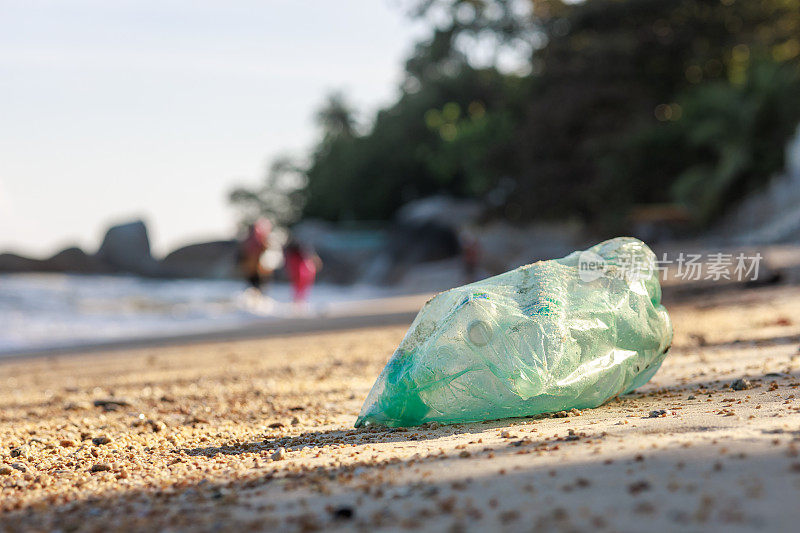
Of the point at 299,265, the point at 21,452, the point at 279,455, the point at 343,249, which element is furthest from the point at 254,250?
the point at 343,249

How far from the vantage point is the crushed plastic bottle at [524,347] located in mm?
2670

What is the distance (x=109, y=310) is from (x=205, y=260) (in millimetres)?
12495

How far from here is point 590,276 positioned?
3.04 meters

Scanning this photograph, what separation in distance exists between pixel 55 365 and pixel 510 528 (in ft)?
21.8

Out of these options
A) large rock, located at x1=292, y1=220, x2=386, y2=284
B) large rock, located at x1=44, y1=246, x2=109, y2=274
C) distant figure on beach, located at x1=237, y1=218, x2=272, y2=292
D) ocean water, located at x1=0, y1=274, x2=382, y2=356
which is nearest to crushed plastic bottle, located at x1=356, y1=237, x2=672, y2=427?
ocean water, located at x1=0, y1=274, x2=382, y2=356

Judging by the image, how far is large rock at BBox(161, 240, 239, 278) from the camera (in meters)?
28.4

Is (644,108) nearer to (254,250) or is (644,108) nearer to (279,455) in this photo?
(254,250)

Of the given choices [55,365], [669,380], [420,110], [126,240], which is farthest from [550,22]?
[669,380]

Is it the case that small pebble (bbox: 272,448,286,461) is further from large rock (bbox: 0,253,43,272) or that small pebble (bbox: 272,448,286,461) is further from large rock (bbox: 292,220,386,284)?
large rock (bbox: 292,220,386,284)

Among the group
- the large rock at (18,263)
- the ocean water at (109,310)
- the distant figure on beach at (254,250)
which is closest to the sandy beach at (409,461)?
the ocean water at (109,310)

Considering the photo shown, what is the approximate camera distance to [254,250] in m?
13.8

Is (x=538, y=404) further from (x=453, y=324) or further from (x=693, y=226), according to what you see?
(x=693, y=226)

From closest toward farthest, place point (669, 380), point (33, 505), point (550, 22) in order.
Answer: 1. point (33, 505)
2. point (669, 380)
3. point (550, 22)

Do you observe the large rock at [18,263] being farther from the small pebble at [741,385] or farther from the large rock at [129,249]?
the small pebble at [741,385]
